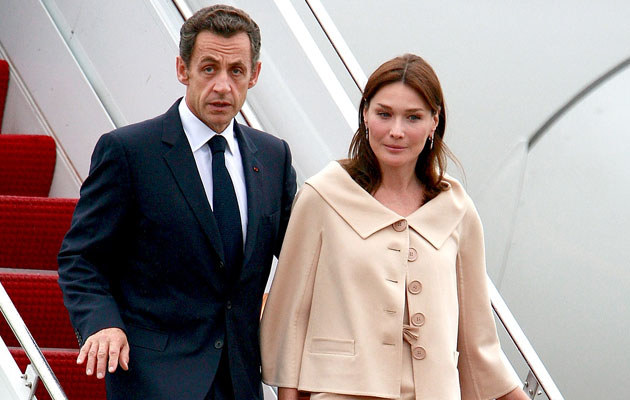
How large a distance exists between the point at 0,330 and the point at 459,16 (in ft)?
7.60

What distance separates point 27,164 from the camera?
4.30 meters

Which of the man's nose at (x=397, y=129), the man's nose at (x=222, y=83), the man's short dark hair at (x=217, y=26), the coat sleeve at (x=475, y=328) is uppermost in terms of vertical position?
the man's short dark hair at (x=217, y=26)

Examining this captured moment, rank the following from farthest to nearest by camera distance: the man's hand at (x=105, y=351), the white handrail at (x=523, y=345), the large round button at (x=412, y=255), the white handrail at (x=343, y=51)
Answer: the white handrail at (x=343, y=51) → the white handrail at (x=523, y=345) → the large round button at (x=412, y=255) → the man's hand at (x=105, y=351)

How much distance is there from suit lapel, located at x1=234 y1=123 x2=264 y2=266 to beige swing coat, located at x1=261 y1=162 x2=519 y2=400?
3.7 inches

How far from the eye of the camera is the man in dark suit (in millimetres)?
2412

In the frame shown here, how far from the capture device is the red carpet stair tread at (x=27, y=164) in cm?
430

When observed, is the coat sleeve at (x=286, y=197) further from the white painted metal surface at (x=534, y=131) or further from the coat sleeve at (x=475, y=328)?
the white painted metal surface at (x=534, y=131)

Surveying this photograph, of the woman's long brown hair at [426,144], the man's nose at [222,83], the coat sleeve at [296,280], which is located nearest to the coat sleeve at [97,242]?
the man's nose at [222,83]

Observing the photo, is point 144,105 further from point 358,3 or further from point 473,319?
point 473,319

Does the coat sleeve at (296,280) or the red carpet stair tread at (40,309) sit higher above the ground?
the red carpet stair tread at (40,309)

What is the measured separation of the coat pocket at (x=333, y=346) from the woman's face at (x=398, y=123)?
43cm

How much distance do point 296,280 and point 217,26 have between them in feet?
2.01

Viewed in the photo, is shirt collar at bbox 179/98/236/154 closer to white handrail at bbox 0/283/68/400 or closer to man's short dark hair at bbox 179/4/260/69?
man's short dark hair at bbox 179/4/260/69

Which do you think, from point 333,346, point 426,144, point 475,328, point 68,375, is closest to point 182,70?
point 426,144
